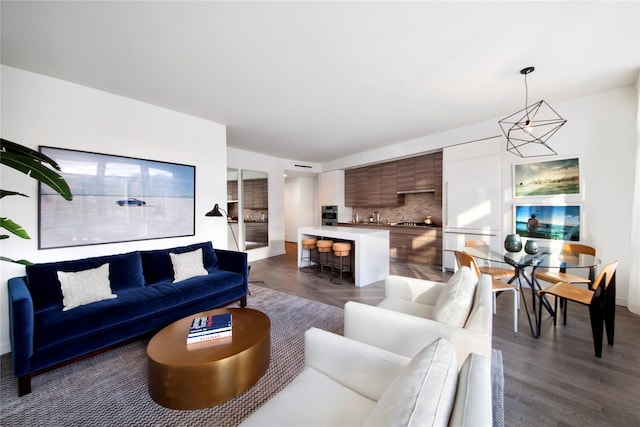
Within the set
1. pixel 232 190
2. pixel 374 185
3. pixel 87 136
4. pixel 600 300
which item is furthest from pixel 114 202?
pixel 374 185

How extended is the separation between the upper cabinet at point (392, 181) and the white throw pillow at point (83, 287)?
5852mm

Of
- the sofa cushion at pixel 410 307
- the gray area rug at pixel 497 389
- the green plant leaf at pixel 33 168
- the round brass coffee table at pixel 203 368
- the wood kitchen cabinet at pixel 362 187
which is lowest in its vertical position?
the gray area rug at pixel 497 389

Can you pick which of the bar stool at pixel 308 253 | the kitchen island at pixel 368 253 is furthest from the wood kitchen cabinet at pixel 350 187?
the kitchen island at pixel 368 253

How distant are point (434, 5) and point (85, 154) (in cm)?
387

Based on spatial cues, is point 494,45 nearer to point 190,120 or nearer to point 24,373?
point 190,120

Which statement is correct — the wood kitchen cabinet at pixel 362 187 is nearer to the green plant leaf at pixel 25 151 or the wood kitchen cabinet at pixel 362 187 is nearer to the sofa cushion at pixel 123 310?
the sofa cushion at pixel 123 310

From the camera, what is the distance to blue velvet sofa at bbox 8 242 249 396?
184cm

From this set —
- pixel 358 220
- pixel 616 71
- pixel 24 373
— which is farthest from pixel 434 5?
pixel 358 220

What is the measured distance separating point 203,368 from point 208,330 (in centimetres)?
35

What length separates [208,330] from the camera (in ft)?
6.33

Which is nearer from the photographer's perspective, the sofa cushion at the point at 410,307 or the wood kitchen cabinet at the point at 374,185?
the sofa cushion at the point at 410,307

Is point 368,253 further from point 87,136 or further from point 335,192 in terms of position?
point 87,136

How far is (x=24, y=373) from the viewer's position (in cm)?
181

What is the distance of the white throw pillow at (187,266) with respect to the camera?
3081mm
